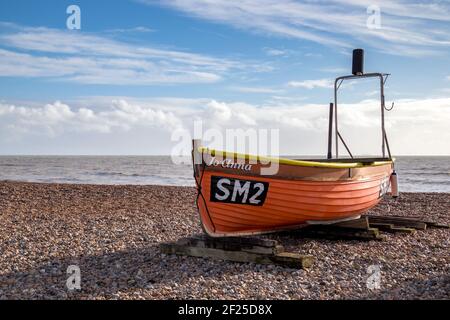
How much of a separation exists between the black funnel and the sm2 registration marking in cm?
509

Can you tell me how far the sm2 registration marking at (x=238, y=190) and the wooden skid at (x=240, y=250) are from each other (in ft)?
2.37

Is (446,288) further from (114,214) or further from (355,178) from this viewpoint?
(114,214)

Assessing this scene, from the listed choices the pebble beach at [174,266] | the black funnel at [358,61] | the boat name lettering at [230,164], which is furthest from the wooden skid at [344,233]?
the black funnel at [358,61]

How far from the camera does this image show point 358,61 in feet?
38.0

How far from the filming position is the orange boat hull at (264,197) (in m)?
8.20

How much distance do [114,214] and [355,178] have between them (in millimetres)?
8222

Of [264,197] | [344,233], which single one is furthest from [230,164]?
[344,233]

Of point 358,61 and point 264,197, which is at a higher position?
point 358,61

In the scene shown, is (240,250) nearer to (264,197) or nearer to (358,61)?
(264,197)

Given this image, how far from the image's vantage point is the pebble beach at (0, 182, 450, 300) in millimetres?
6803

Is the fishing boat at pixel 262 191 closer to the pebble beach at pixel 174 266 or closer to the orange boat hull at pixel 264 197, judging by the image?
the orange boat hull at pixel 264 197

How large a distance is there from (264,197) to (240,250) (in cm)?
104
